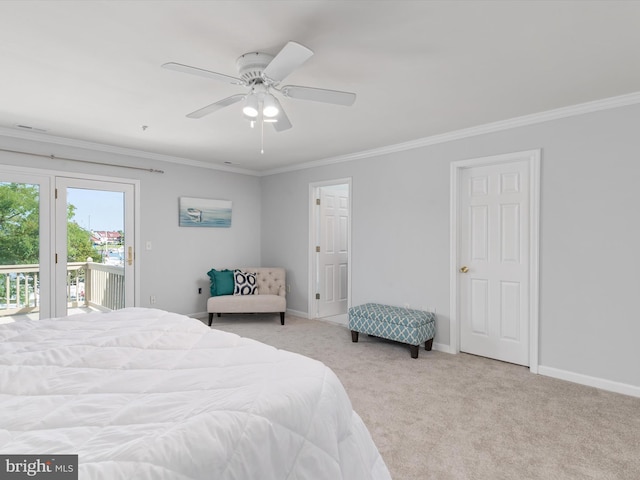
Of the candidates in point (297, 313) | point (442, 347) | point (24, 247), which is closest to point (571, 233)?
point (442, 347)

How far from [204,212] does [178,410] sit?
15.2 feet

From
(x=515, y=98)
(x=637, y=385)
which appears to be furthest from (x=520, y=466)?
(x=515, y=98)

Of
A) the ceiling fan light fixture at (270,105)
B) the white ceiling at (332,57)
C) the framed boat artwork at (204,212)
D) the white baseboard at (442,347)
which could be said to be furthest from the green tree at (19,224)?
the white baseboard at (442,347)

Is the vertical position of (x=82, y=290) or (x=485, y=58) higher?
(x=485, y=58)

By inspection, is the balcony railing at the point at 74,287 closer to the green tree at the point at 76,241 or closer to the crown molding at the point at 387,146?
the green tree at the point at 76,241

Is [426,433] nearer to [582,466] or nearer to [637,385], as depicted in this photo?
[582,466]

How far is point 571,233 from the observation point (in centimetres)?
316

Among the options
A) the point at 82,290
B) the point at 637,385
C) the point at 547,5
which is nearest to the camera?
the point at 547,5

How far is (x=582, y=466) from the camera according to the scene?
1.99 metres

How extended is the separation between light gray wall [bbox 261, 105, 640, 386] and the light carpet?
0.47 m

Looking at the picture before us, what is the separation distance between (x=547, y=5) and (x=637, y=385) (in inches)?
116

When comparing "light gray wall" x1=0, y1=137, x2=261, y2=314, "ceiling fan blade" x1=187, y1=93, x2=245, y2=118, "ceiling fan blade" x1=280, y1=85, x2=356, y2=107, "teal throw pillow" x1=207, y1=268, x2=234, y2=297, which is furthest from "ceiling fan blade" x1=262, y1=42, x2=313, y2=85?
"teal throw pillow" x1=207, y1=268, x2=234, y2=297

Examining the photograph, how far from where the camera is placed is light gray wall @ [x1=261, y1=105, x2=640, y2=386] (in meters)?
2.91

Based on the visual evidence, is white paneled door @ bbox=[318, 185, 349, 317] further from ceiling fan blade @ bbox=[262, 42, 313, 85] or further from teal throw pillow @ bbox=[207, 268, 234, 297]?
ceiling fan blade @ bbox=[262, 42, 313, 85]
